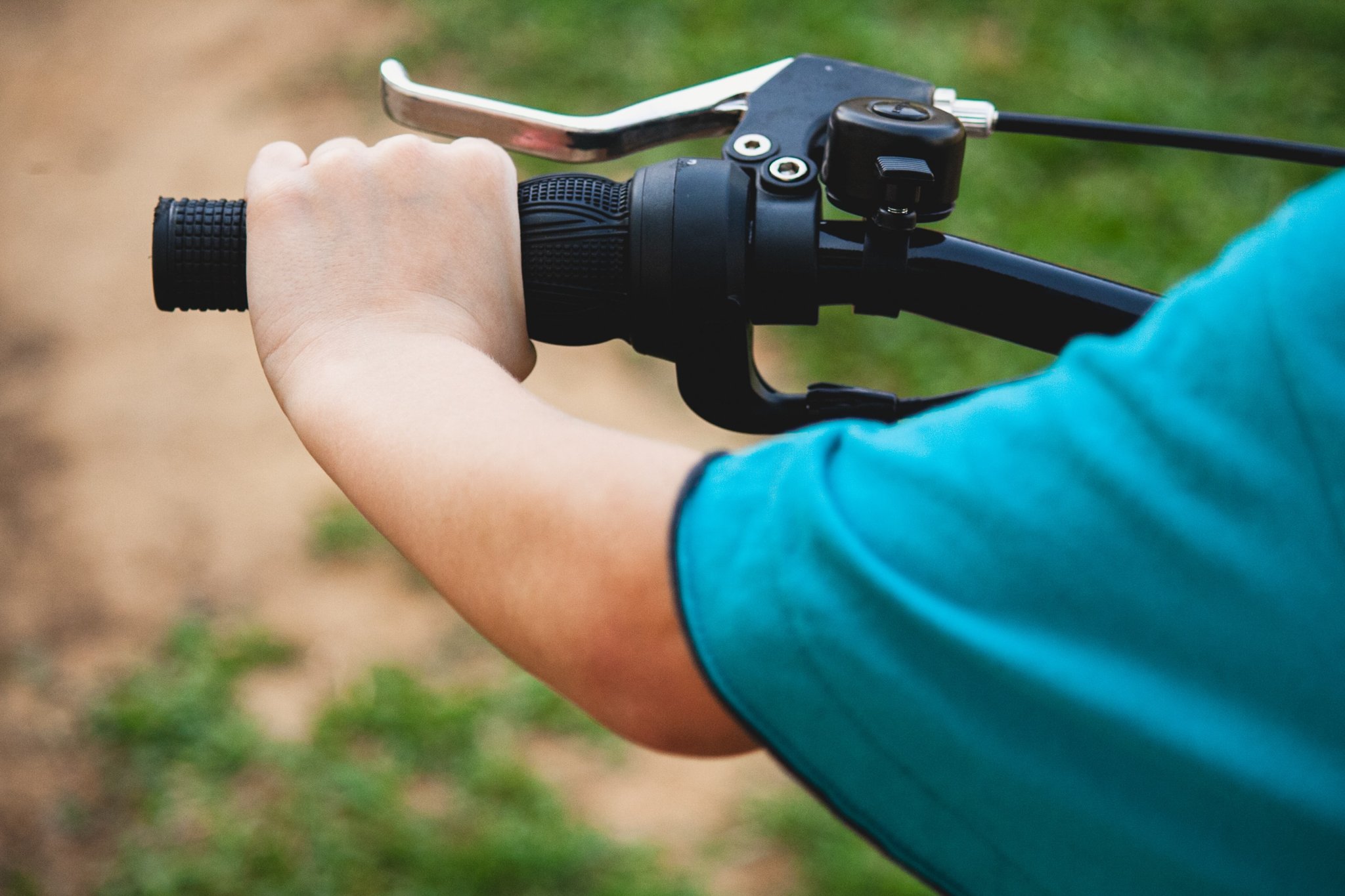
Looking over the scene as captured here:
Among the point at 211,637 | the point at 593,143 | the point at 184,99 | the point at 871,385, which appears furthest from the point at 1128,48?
the point at 593,143

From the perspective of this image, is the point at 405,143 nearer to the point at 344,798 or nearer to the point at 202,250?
the point at 202,250

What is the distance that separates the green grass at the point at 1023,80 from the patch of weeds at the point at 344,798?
134cm

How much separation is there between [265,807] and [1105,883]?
6.72ft

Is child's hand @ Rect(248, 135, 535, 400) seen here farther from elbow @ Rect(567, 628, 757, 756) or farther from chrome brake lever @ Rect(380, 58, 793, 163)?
elbow @ Rect(567, 628, 757, 756)

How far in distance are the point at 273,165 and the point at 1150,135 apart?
2.24 ft

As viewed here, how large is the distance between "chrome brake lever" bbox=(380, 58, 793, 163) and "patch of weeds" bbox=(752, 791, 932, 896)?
152 cm

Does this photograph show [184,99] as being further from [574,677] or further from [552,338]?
[574,677]

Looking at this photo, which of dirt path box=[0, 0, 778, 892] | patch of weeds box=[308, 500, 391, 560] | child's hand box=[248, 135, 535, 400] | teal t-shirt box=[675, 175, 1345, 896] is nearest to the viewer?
teal t-shirt box=[675, 175, 1345, 896]

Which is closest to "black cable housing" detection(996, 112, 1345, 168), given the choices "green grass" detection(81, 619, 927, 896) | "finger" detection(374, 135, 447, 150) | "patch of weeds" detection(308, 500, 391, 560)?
"finger" detection(374, 135, 447, 150)

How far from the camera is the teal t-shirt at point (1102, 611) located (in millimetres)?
563

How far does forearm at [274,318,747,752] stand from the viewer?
2.21ft

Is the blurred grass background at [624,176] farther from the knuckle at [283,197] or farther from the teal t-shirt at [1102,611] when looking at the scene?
the teal t-shirt at [1102,611]

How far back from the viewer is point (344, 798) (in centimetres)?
237

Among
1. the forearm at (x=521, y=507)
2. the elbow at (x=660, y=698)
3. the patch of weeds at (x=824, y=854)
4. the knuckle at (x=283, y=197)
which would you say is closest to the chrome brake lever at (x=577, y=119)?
the knuckle at (x=283, y=197)
